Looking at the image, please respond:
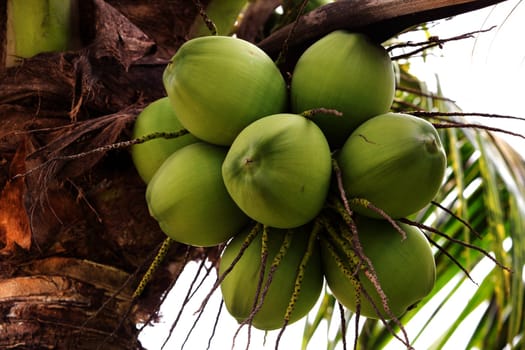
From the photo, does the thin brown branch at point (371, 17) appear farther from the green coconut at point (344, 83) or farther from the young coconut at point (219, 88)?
the young coconut at point (219, 88)

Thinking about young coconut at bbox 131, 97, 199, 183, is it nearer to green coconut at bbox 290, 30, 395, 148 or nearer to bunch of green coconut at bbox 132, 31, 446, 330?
bunch of green coconut at bbox 132, 31, 446, 330

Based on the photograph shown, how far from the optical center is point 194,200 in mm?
1223

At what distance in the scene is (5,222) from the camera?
152cm

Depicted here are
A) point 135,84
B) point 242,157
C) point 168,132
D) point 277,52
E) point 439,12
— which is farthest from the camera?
point 135,84

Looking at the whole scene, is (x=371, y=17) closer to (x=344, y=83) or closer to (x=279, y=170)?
(x=344, y=83)

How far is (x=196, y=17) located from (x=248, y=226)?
73cm

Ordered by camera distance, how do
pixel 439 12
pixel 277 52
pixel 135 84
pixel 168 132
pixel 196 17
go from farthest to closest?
pixel 196 17 → pixel 135 84 → pixel 277 52 → pixel 168 132 → pixel 439 12

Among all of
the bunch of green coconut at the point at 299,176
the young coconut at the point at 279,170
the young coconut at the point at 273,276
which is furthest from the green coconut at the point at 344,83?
the young coconut at the point at 273,276

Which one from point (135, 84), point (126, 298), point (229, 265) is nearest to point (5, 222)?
point (126, 298)

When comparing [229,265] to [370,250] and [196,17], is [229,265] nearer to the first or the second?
[370,250]

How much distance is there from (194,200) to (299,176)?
22cm

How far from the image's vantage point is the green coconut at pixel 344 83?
1.23 meters

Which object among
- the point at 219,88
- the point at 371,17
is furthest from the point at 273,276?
the point at 371,17

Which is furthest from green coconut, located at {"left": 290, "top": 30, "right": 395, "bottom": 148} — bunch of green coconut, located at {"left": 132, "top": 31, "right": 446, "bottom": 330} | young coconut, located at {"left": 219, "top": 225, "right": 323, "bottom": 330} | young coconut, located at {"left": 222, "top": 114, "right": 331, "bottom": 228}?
young coconut, located at {"left": 219, "top": 225, "right": 323, "bottom": 330}
